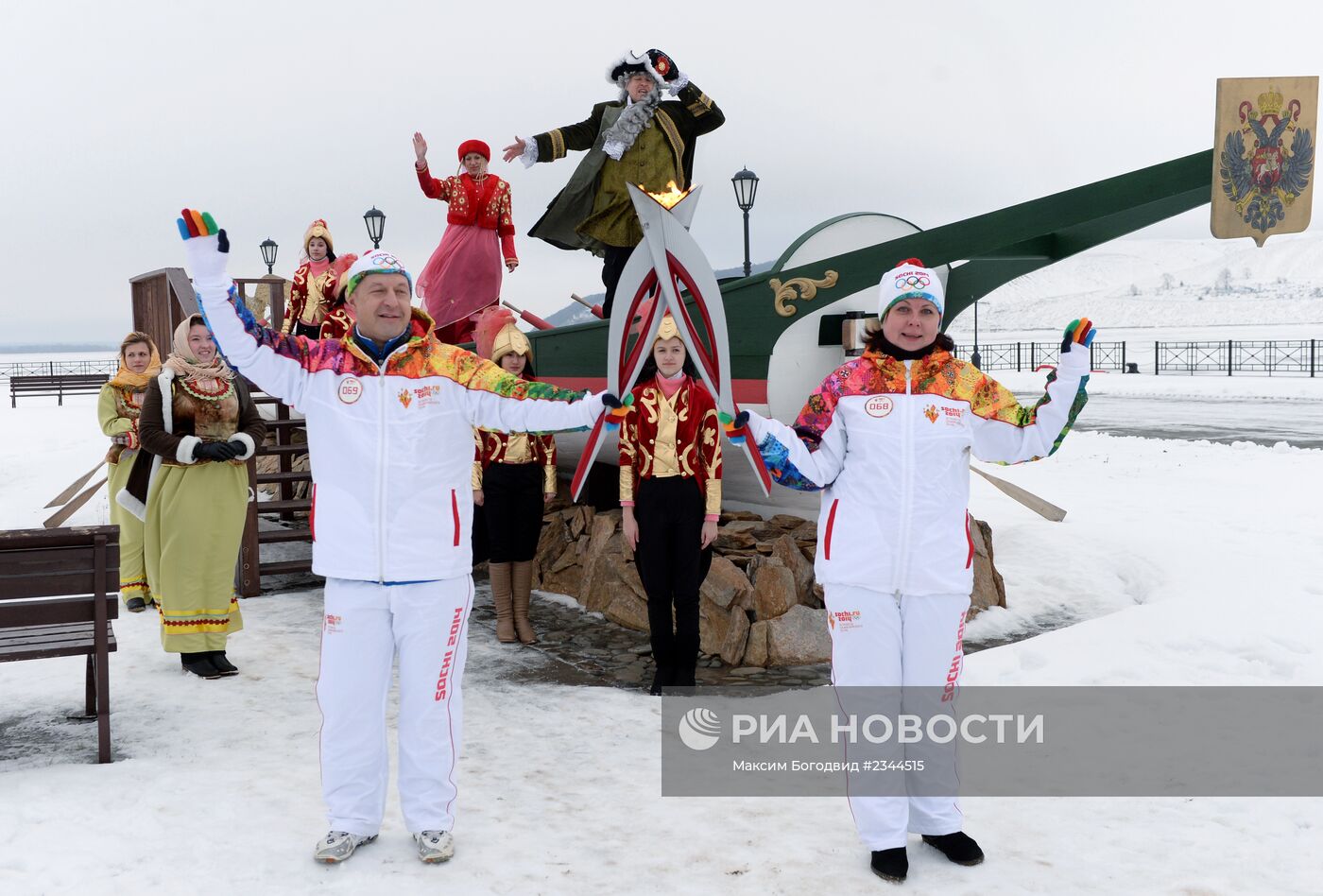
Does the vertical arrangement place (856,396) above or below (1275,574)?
above

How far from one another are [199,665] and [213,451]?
1103 mm

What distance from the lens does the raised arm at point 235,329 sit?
9.68 ft

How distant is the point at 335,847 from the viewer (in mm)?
3152

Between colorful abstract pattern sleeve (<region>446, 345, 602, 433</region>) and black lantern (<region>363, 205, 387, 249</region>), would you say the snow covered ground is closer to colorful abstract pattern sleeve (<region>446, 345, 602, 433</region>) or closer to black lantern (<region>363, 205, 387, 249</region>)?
colorful abstract pattern sleeve (<region>446, 345, 602, 433</region>)

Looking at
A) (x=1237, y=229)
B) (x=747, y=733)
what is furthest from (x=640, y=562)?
(x=1237, y=229)

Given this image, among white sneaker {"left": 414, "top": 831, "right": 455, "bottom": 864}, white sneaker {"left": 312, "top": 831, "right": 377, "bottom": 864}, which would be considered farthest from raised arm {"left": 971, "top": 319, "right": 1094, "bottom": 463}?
white sneaker {"left": 312, "top": 831, "right": 377, "bottom": 864}

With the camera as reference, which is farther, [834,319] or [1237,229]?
[834,319]

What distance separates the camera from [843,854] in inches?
127

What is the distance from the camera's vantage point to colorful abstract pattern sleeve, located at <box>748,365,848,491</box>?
3094 millimetres

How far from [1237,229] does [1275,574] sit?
2.33 meters

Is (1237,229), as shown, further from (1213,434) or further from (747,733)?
(1213,434)

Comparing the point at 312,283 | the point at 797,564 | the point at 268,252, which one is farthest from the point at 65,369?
the point at 797,564

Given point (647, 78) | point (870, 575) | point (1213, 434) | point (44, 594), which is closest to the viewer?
point (870, 575)

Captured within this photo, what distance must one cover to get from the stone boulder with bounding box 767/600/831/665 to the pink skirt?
365 centimetres
